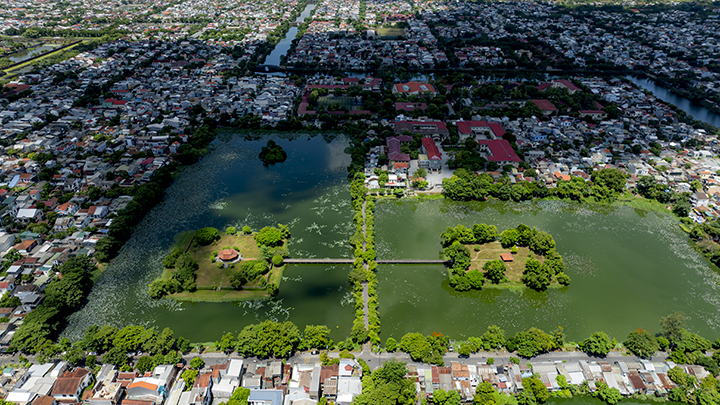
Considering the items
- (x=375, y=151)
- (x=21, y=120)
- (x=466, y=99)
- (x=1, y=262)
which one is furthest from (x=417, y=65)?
(x=1, y=262)

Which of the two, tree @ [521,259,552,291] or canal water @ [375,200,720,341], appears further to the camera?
tree @ [521,259,552,291]

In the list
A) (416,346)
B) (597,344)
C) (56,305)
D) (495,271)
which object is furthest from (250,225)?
(597,344)

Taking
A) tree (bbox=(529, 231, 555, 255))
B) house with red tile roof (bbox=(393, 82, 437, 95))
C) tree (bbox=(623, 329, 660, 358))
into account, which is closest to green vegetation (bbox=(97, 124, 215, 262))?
house with red tile roof (bbox=(393, 82, 437, 95))

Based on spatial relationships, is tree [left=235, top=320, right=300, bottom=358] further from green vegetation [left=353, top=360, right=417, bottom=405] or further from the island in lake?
green vegetation [left=353, top=360, right=417, bottom=405]

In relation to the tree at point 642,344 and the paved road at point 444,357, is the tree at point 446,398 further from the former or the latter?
the tree at point 642,344

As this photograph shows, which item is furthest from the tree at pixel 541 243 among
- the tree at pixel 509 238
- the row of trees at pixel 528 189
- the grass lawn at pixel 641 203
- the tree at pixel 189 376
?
the tree at pixel 189 376

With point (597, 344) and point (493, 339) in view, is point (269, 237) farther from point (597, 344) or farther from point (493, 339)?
point (597, 344)
